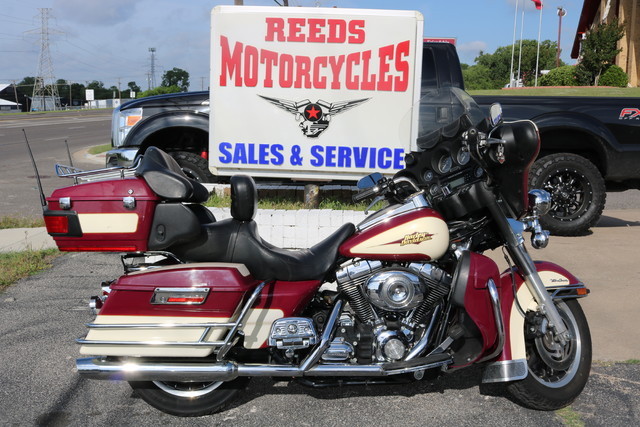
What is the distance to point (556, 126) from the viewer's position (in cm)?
733

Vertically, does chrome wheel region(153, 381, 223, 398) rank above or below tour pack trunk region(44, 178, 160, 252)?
below

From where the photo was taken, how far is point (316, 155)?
7.12 metres

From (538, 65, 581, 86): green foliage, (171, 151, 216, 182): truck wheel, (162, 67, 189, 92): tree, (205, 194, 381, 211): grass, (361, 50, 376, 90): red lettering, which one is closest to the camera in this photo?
(205, 194, 381, 211): grass

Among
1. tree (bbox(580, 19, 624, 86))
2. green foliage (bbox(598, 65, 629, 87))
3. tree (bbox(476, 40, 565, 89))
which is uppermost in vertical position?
tree (bbox(476, 40, 565, 89))

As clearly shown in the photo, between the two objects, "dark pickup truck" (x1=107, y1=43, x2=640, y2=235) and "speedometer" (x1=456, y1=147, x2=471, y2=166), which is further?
"dark pickup truck" (x1=107, y1=43, x2=640, y2=235)

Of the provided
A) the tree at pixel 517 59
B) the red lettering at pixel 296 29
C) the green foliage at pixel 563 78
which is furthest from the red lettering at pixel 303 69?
the tree at pixel 517 59

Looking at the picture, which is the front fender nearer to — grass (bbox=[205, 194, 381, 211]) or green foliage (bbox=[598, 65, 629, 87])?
grass (bbox=[205, 194, 381, 211])

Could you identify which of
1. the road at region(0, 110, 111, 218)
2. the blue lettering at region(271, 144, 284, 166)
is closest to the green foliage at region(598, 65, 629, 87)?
the road at region(0, 110, 111, 218)

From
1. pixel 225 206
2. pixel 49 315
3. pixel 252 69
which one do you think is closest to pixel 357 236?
pixel 49 315

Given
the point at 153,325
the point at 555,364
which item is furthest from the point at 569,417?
the point at 153,325

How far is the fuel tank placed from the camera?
3338 millimetres

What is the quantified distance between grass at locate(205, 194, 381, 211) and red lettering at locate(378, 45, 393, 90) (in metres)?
1.33

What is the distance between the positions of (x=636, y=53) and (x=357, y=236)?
27733mm

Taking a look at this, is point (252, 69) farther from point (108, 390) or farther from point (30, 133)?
point (30, 133)
